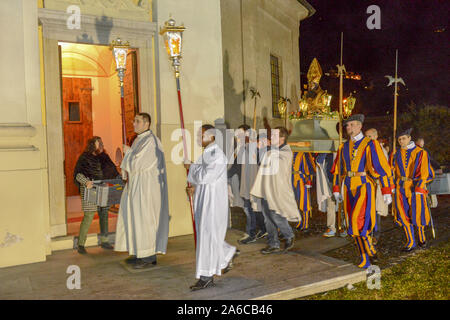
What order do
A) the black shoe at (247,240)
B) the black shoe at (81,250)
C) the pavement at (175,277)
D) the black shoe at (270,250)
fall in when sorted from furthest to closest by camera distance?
the black shoe at (247,240) < the black shoe at (81,250) < the black shoe at (270,250) < the pavement at (175,277)

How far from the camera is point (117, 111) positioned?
1104 centimetres

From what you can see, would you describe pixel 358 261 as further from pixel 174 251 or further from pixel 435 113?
pixel 435 113

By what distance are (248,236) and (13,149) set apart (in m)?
4.06

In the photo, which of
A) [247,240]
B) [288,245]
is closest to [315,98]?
[247,240]

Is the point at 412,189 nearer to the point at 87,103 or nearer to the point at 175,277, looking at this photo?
the point at 175,277

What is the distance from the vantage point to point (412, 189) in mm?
7090

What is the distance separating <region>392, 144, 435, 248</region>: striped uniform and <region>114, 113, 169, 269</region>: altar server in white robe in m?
4.05

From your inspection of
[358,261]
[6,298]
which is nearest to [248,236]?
[358,261]

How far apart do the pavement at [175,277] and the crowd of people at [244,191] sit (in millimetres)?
233

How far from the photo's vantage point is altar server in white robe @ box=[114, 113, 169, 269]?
5867 mm

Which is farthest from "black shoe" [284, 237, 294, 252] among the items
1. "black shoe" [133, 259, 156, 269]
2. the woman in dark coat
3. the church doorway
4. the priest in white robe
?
the church doorway

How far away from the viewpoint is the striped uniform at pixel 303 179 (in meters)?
8.38

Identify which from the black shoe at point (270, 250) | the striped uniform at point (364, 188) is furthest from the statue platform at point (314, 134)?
the striped uniform at point (364, 188)

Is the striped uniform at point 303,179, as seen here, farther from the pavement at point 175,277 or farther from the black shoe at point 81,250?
the black shoe at point 81,250
